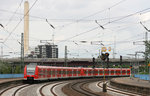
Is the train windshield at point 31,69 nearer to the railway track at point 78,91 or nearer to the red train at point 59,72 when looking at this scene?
the red train at point 59,72

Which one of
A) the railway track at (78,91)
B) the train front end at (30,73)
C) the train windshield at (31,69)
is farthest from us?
the train windshield at (31,69)

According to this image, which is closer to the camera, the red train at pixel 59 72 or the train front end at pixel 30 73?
the train front end at pixel 30 73

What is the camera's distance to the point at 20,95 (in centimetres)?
2138

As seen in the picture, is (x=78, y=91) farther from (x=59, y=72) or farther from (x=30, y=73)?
(x=59, y=72)

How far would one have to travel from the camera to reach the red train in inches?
→ 1444

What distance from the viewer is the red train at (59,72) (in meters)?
36.7

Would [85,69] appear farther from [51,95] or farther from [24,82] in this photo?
[51,95]

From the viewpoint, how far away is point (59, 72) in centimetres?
4806

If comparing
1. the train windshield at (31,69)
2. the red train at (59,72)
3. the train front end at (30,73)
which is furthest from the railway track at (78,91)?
the train windshield at (31,69)

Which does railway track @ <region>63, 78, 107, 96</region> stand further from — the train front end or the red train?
the train front end

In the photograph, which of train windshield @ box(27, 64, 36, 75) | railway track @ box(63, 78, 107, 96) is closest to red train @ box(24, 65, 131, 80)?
train windshield @ box(27, 64, 36, 75)

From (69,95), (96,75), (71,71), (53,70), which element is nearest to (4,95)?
(69,95)

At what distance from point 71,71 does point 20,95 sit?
32499mm

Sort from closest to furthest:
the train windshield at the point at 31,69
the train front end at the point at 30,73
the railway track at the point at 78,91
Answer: the railway track at the point at 78,91 < the train front end at the point at 30,73 < the train windshield at the point at 31,69
